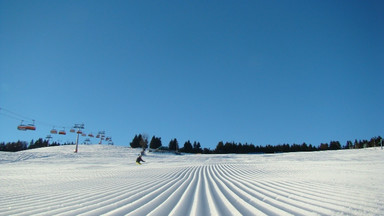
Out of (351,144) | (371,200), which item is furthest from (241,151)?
(371,200)

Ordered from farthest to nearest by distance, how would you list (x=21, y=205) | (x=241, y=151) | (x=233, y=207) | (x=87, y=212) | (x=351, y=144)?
(x=351, y=144) → (x=241, y=151) → (x=21, y=205) → (x=233, y=207) → (x=87, y=212)

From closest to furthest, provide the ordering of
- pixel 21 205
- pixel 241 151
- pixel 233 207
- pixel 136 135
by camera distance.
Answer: pixel 233 207 → pixel 21 205 → pixel 136 135 → pixel 241 151

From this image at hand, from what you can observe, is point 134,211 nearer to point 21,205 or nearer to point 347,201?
point 21,205

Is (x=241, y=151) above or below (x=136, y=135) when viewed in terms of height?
below

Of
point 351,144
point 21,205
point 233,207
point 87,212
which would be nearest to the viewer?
point 87,212

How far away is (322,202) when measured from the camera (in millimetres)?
3270

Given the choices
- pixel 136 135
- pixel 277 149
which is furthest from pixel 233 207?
pixel 277 149

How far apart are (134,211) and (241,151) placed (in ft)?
257

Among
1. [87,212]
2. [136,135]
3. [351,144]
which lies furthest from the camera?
[351,144]

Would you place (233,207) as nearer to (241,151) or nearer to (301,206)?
(301,206)

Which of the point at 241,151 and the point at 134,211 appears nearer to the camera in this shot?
the point at 134,211

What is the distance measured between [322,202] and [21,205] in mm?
4651

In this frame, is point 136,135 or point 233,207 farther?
point 136,135

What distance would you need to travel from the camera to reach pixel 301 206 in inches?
121
